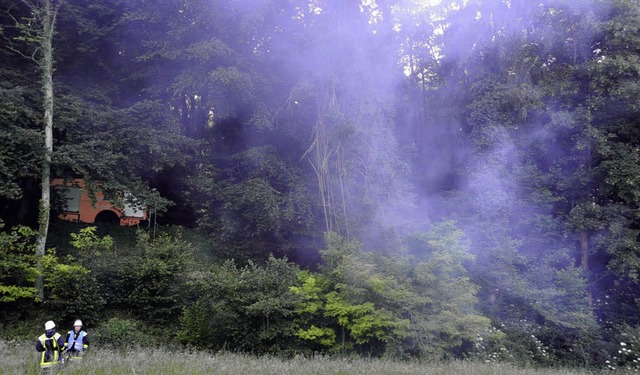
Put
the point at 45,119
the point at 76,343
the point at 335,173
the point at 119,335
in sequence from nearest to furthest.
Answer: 1. the point at 76,343
2. the point at 119,335
3. the point at 45,119
4. the point at 335,173

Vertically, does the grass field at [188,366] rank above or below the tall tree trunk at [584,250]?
below

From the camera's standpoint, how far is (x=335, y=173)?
532 inches

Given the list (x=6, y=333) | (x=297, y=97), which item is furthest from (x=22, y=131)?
(x=297, y=97)

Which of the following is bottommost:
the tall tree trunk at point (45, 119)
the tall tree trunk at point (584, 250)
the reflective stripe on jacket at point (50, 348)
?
the reflective stripe on jacket at point (50, 348)

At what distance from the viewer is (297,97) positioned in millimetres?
13906

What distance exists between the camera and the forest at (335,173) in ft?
33.4

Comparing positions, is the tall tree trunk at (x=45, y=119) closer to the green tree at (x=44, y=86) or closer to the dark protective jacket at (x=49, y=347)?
the green tree at (x=44, y=86)

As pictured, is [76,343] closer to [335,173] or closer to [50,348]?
[50,348]

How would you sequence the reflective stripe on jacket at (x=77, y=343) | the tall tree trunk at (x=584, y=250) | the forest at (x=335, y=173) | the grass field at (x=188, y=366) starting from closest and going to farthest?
1. the grass field at (x=188, y=366)
2. the reflective stripe on jacket at (x=77, y=343)
3. the forest at (x=335, y=173)
4. the tall tree trunk at (x=584, y=250)

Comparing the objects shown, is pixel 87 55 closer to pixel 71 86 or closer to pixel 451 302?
pixel 71 86

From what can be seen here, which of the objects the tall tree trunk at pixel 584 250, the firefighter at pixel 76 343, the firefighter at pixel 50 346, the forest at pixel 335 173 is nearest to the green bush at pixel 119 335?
the forest at pixel 335 173

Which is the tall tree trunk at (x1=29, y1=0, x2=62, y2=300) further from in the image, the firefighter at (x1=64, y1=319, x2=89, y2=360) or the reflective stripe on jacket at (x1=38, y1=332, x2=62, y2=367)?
the reflective stripe on jacket at (x1=38, y1=332, x2=62, y2=367)

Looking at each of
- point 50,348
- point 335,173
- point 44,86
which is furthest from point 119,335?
point 335,173

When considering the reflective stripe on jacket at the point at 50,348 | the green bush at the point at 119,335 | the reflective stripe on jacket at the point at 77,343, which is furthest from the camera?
the green bush at the point at 119,335
